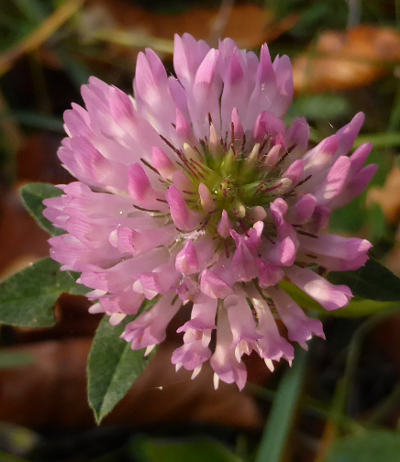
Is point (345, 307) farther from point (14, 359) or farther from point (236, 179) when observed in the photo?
point (14, 359)

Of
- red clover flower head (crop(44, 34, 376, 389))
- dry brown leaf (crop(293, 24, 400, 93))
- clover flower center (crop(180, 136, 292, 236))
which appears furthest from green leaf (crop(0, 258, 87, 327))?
dry brown leaf (crop(293, 24, 400, 93))

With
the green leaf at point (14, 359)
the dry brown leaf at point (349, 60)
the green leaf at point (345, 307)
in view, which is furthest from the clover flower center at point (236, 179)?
the dry brown leaf at point (349, 60)

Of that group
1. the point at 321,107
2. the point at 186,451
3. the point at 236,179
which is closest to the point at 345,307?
the point at 236,179

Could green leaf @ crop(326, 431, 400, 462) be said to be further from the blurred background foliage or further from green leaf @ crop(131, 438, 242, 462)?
green leaf @ crop(131, 438, 242, 462)

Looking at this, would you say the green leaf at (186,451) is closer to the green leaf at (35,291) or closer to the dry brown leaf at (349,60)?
the green leaf at (35,291)

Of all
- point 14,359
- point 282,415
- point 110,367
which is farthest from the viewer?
point 14,359

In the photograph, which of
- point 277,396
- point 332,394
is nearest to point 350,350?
point 332,394

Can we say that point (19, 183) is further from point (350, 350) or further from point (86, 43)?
point (350, 350)
